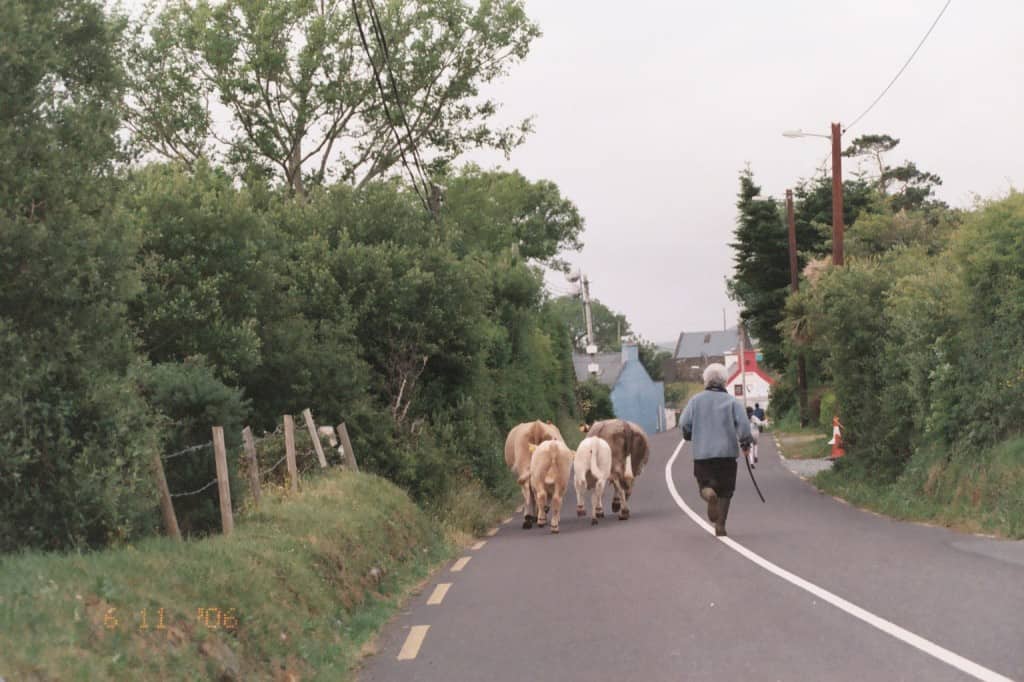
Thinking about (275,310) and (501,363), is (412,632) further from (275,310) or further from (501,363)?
(501,363)

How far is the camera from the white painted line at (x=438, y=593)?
1157cm

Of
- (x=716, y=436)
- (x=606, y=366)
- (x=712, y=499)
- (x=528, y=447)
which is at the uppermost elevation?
(x=606, y=366)

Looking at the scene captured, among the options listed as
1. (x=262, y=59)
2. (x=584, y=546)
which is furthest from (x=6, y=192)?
(x=262, y=59)

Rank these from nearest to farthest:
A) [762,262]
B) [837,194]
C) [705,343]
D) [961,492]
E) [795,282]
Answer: [961,492]
[837,194]
[795,282]
[762,262]
[705,343]

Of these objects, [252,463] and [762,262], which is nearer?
[252,463]

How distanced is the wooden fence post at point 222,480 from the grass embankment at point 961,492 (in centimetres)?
881

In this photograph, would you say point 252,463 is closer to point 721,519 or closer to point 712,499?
point 712,499

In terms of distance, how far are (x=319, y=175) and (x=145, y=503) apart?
30.5 meters

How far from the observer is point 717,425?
14914 millimetres

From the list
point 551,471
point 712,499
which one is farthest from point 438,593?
point 551,471

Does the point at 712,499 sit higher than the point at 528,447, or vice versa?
the point at 528,447

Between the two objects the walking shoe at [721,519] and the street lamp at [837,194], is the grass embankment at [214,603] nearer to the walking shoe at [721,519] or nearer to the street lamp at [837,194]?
the walking shoe at [721,519]

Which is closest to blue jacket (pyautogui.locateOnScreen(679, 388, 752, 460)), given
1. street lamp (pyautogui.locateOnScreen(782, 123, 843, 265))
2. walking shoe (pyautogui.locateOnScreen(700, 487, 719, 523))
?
walking shoe (pyautogui.locateOnScreen(700, 487, 719, 523))
